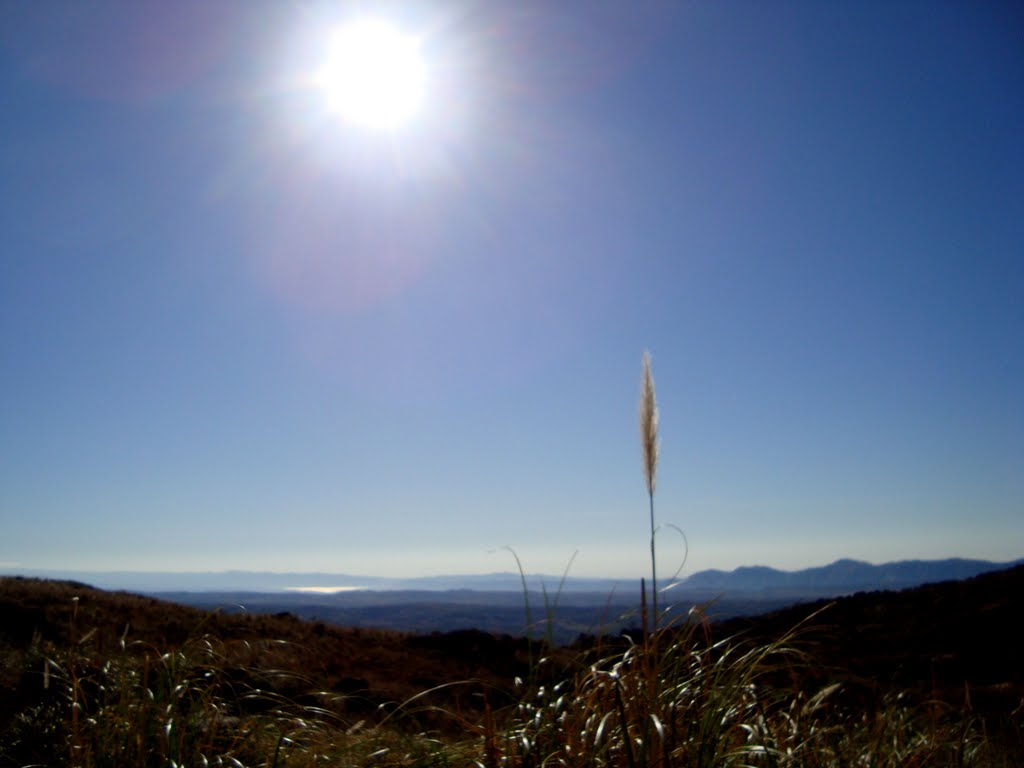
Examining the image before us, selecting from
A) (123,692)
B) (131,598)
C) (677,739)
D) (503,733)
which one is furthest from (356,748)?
(131,598)

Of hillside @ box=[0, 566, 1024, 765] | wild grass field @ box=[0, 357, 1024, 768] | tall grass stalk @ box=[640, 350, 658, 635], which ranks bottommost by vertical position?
hillside @ box=[0, 566, 1024, 765]

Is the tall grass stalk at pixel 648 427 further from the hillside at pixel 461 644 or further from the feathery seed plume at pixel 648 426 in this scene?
the hillside at pixel 461 644

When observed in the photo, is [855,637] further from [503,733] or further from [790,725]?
[503,733]

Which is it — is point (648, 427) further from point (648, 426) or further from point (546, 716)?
point (546, 716)

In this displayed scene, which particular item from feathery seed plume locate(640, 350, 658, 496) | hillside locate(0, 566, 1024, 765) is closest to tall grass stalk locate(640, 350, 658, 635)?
feathery seed plume locate(640, 350, 658, 496)

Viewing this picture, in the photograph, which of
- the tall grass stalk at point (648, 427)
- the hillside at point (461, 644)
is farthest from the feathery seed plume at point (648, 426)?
the hillside at point (461, 644)

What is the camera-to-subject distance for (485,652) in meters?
18.7

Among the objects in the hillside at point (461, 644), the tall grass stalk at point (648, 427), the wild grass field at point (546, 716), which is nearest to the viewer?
the wild grass field at point (546, 716)

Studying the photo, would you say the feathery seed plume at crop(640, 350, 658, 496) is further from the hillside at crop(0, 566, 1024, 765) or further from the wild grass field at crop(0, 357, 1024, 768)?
the hillside at crop(0, 566, 1024, 765)

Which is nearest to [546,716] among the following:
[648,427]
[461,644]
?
[648,427]

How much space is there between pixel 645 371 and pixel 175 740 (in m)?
2.65

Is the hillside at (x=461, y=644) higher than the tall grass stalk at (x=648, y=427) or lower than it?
lower

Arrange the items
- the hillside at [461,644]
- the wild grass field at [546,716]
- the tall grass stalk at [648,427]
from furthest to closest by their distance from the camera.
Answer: the hillside at [461,644], the tall grass stalk at [648,427], the wild grass field at [546,716]

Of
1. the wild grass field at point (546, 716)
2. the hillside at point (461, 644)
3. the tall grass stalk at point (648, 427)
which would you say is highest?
the tall grass stalk at point (648, 427)
